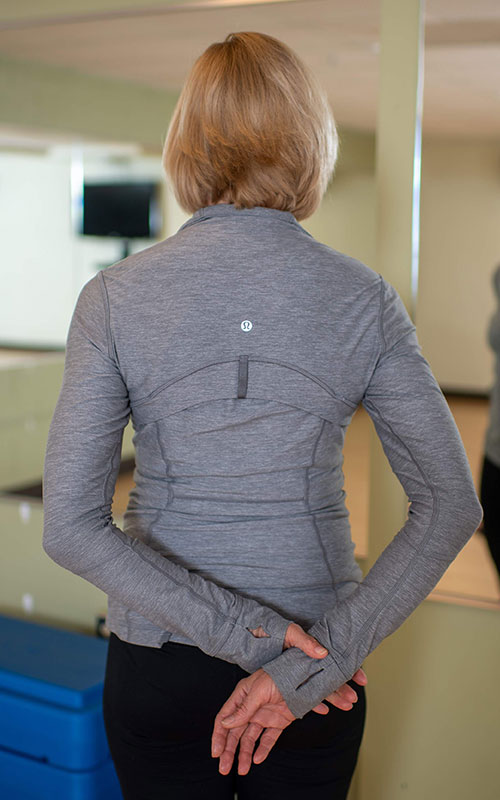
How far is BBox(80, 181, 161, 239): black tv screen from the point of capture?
2.55 meters

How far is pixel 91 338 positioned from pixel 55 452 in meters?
0.16

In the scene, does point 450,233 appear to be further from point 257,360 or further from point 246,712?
point 246,712

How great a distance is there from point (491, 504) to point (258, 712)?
104 centimetres

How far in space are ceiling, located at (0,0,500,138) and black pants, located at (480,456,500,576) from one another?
0.78m

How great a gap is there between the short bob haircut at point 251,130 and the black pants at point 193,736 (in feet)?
2.15

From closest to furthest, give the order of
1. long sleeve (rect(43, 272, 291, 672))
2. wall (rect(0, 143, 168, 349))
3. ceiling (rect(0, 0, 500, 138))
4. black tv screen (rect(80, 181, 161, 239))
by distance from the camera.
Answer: long sleeve (rect(43, 272, 291, 672)), ceiling (rect(0, 0, 500, 138)), black tv screen (rect(80, 181, 161, 239)), wall (rect(0, 143, 168, 349))

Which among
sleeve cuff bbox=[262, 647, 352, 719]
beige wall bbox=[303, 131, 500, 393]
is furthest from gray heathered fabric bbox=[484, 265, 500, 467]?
sleeve cuff bbox=[262, 647, 352, 719]

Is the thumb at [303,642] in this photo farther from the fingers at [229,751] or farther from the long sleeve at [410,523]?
the fingers at [229,751]

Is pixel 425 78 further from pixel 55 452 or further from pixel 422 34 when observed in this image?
pixel 55 452

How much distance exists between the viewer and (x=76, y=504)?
109 cm

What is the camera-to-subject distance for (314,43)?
2068mm

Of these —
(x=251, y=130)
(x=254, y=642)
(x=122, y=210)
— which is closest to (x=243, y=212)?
→ (x=251, y=130)

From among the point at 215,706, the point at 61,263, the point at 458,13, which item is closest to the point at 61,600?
the point at 61,263

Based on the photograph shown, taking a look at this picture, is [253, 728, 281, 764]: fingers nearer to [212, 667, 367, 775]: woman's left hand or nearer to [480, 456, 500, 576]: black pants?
[212, 667, 367, 775]: woman's left hand
